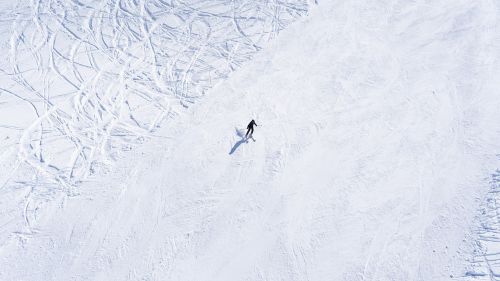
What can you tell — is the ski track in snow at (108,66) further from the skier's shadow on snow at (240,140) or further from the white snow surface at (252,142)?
the skier's shadow on snow at (240,140)

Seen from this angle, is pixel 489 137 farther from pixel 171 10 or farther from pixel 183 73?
pixel 171 10

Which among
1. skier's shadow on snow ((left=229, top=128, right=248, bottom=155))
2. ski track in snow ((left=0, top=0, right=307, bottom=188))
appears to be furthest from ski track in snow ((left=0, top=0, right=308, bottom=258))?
skier's shadow on snow ((left=229, top=128, right=248, bottom=155))

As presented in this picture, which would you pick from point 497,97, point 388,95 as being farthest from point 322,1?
Result: point 497,97

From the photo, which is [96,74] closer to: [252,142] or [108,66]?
A: [108,66]

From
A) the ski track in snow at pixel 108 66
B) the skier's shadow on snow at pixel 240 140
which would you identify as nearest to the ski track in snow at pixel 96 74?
the ski track in snow at pixel 108 66

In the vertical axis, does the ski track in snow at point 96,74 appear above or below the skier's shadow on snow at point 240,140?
above

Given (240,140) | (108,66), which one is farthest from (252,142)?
(108,66)

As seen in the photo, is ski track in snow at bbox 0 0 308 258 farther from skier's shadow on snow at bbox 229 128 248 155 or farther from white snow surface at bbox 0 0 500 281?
skier's shadow on snow at bbox 229 128 248 155

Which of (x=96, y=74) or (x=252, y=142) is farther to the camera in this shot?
(x=96, y=74)
